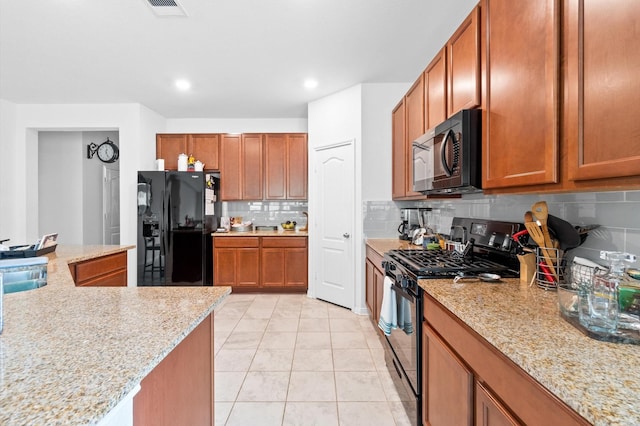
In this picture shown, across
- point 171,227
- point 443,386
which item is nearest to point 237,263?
point 171,227

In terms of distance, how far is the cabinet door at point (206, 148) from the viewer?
462cm

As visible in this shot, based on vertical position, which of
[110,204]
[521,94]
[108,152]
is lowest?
[110,204]

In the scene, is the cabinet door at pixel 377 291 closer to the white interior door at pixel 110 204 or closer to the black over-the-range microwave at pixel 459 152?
the black over-the-range microwave at pixel 459 152

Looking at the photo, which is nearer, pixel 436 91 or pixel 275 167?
pixel 436 91

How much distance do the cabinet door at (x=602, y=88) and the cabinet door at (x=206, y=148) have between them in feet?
14.4

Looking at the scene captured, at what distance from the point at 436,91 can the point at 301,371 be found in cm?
223

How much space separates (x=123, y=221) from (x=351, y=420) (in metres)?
3.84

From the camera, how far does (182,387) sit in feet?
3.51

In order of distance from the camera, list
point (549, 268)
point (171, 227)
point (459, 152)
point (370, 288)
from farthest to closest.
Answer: point (171, 227) → point (370, 288) → point (459, 152) → point (549, 268)

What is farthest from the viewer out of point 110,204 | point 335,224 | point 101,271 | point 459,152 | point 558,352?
point 110,204

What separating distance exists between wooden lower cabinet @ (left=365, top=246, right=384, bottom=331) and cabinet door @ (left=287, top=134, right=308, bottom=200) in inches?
68.5

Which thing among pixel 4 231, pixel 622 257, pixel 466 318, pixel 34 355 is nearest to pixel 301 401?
pixel 466 318

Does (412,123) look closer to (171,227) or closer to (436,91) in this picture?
(436,91)

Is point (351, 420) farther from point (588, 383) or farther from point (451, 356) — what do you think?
point (588, 383)
